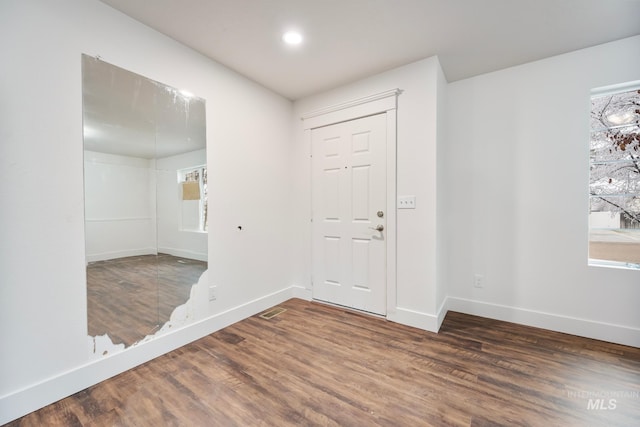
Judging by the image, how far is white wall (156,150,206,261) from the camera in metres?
2.22

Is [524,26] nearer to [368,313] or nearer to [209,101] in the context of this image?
[209,101]

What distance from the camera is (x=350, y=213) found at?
306 centimetres

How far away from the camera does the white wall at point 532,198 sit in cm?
235

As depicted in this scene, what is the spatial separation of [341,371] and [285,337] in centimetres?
70

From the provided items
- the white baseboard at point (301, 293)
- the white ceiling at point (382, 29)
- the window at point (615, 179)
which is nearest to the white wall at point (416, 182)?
the white ceiling at point (382, 29)

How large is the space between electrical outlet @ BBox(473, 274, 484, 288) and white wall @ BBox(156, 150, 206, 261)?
2.88m

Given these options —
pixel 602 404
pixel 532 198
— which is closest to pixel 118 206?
pixel 602 404

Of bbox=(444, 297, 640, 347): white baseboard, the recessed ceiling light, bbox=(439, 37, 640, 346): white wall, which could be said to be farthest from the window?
the recessed ceiling light

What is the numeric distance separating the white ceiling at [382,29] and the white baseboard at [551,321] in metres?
2.47

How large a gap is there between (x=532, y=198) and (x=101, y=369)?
3.88 metres

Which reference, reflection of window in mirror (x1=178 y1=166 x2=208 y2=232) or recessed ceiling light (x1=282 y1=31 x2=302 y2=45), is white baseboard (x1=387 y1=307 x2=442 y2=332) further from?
recessed ceiling light (x1=282 y1=31 x2=302 y2=45)

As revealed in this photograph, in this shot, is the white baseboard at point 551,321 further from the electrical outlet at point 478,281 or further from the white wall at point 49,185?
the white wall at point 49,185

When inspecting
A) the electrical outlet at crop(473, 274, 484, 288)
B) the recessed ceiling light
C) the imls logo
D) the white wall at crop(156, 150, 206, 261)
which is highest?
the recessed ceiling light

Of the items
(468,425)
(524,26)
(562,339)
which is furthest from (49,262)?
(562,339)
